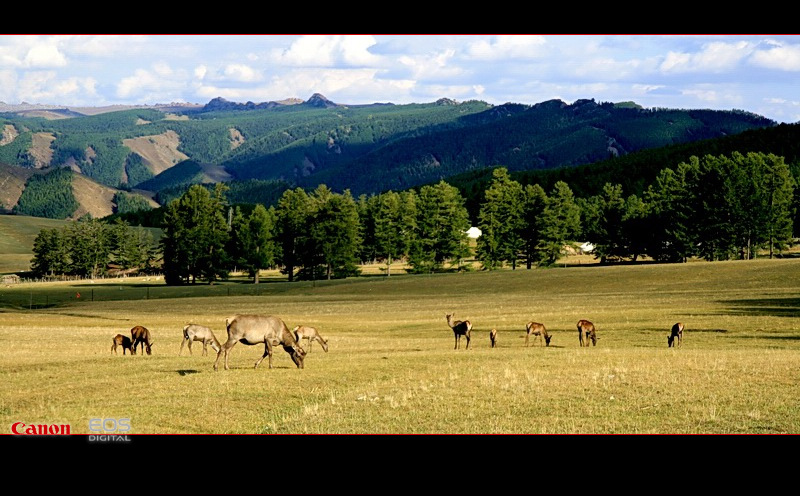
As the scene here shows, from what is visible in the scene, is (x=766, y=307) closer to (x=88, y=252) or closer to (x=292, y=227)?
(x=292, y=227)

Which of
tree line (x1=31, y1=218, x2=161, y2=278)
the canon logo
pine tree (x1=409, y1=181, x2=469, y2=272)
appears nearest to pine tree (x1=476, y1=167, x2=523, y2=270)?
pine tree (x1=409, y1=181, x2=469, y2=272)

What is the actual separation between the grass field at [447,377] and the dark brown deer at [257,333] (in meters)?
0.80

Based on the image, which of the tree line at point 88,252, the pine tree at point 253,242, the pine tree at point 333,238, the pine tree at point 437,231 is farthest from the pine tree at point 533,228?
the tree line at point 88,252

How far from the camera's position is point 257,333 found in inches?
1021

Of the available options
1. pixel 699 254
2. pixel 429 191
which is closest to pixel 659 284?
pixel 699 254

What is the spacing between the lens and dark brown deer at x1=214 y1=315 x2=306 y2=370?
25625 mm

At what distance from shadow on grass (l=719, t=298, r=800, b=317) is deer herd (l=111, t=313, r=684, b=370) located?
13.2 metres

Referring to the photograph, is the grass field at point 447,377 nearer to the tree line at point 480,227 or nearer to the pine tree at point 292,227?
the tree line at point 480,227

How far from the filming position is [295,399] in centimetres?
2078

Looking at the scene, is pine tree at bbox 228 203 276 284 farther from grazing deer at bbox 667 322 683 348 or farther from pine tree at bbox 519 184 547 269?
grazing deer at bbox 667 322 683 348

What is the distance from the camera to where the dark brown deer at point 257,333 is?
25.6 m

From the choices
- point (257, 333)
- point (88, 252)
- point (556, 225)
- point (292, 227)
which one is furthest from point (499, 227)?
point (257, 333)

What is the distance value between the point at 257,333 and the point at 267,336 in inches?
15.9
